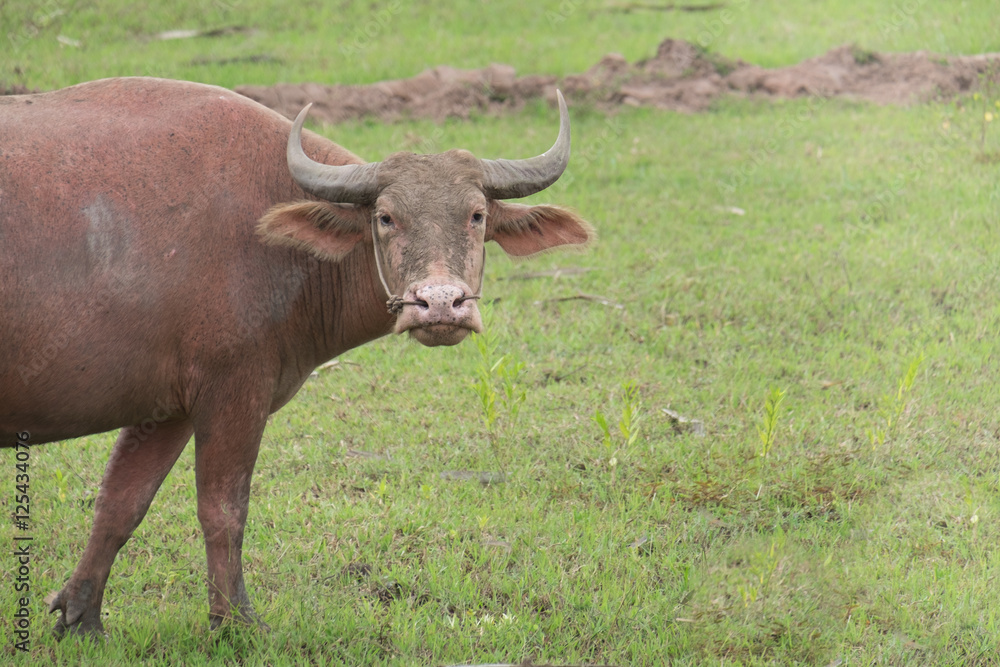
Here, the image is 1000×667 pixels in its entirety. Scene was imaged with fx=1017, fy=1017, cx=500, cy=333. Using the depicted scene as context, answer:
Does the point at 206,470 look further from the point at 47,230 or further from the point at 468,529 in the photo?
the point at 468,529

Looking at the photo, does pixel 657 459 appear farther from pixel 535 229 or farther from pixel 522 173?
pixel 522 173

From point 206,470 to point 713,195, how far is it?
676 centimetres

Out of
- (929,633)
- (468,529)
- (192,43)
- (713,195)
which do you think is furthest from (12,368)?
(192,43)

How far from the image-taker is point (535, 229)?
455cm

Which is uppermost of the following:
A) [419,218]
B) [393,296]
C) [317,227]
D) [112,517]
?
[419,218]

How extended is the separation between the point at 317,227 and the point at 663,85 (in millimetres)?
9378

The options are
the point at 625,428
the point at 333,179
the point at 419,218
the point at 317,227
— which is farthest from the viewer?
the point at 625,428

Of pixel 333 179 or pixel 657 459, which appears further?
pixel 657 459

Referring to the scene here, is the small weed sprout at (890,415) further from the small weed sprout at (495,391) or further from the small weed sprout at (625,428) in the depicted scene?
the small weed sprout at (495,391)

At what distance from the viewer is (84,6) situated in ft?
45.0

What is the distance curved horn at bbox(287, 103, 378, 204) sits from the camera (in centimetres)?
405

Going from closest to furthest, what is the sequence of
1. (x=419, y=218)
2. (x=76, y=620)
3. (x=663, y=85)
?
(x=419, y=218), (x=76, y=620), (x=663, y=85)

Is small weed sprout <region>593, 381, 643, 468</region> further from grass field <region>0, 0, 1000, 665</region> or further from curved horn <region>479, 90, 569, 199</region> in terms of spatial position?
curved horn <region>479, 90, 569, 199</region>

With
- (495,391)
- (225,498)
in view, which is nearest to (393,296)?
(225,498)
